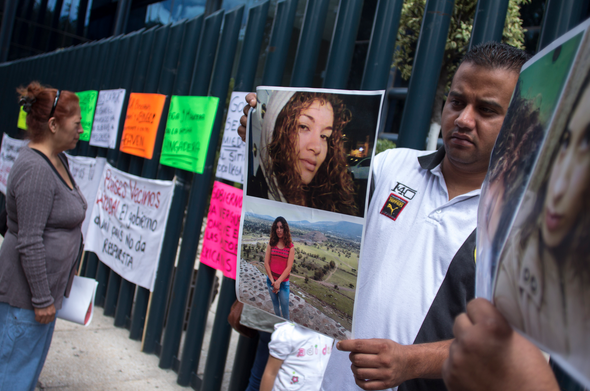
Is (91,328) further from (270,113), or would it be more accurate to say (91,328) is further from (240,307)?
(270,113)

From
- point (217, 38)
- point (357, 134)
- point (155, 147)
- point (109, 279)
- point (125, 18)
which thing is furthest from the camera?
point (125, 18)

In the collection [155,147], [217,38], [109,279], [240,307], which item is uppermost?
[217,38]

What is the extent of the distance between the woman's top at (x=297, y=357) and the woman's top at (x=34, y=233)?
A: 1.19 m

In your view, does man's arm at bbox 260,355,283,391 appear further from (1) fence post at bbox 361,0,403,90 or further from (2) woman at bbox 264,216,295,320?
(1) fence post at bbox 361,0,403,90

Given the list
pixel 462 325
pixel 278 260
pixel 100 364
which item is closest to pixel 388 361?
pixel 278 260

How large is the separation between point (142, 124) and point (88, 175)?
3.96 ft

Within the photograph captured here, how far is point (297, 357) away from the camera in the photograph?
2.23 metres

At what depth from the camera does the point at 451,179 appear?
152cm

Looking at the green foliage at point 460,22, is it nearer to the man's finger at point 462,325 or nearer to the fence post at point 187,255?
the fence post at point 187,255

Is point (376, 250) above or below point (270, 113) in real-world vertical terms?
below

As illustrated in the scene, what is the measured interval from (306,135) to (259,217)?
301 mm

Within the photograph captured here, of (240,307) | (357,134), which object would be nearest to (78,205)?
(240,307)

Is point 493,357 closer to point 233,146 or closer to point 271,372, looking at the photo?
point 271,372

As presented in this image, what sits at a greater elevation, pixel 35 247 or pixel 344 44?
pixel 344 44
